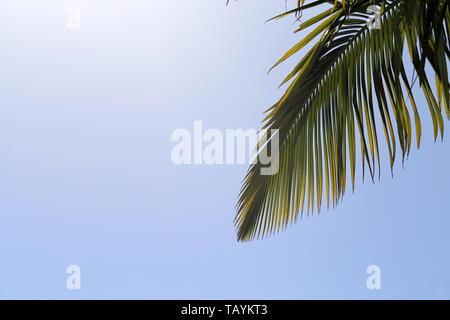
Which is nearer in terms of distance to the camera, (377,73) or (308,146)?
(377,73)

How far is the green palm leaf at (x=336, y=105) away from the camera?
155 centimetres

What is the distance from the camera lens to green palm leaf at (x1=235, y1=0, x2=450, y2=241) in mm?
1551

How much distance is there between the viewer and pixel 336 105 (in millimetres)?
1686
